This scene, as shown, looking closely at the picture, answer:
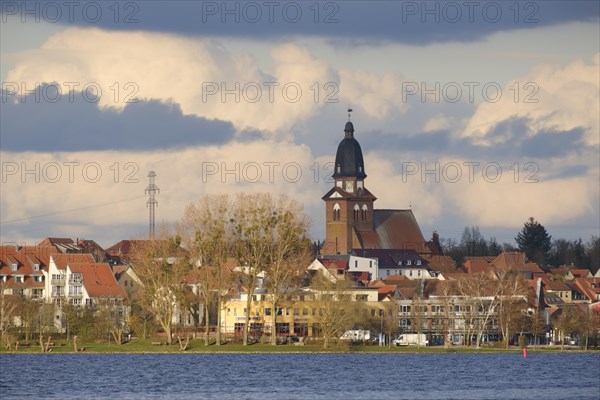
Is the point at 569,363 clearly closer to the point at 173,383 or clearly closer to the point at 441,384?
the point at 441,384

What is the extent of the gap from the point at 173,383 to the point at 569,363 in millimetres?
36156

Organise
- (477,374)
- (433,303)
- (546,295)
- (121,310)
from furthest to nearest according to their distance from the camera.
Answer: (546,295) → (433,303) → (121,310) → (477,374)

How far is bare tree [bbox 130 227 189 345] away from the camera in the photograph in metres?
124

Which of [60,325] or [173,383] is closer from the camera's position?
[173,383]

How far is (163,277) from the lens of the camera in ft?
409

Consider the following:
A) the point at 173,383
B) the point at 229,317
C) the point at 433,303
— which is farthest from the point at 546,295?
the point at 173,383

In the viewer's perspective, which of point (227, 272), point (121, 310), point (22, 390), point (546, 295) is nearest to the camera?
point (22, 390)

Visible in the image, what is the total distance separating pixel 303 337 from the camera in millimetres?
136875

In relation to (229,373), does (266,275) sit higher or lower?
higher

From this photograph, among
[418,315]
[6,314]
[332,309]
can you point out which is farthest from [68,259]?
[332,309]

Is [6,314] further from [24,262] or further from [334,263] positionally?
[334,263]

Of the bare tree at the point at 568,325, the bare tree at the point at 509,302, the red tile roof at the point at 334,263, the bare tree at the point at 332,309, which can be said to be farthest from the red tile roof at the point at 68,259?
the bare tree at the point at 568,325

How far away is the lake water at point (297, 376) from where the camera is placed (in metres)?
82.9

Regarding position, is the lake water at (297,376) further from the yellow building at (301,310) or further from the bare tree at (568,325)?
the bare tree at (568,325)
